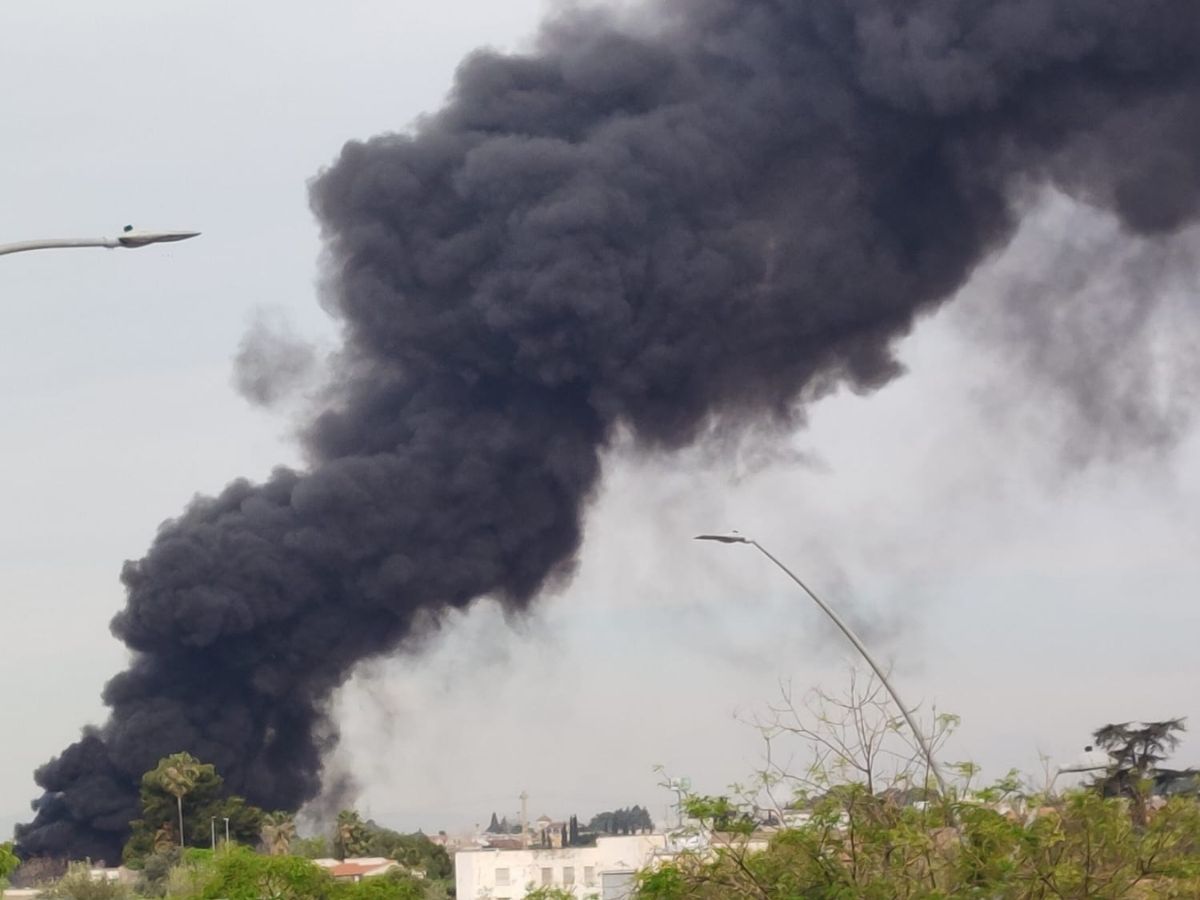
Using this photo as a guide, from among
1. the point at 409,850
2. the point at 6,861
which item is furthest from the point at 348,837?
the point at 6,861

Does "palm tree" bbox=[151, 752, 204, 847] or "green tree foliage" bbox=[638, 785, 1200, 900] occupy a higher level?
"palm tree" bbox=[151, 752, 204, 847]

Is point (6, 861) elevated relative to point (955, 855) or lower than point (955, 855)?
elevated

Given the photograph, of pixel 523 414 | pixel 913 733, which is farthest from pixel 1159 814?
pixel 523 414

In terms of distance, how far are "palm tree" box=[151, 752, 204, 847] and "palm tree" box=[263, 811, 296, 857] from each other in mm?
3117

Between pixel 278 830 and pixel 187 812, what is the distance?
319cm

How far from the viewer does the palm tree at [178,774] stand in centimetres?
6081

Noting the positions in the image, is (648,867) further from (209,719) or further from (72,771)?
(72,771)

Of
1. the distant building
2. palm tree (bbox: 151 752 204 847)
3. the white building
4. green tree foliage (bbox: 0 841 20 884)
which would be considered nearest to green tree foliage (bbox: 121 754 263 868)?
palm tree (bbox: 151 752 204 847)

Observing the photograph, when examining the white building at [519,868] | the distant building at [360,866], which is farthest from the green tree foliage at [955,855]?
the distant building at [360,866]

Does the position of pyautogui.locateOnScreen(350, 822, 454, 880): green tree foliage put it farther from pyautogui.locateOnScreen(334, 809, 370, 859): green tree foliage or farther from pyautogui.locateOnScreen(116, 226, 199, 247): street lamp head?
pyautogui.locateOnScreen(116, 226, 199, 247): street lamp head

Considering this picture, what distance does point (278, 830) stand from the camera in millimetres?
63250

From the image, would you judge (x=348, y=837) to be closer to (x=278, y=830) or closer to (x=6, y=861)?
(x=278, y=830)

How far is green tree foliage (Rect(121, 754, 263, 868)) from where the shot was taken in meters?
61.3

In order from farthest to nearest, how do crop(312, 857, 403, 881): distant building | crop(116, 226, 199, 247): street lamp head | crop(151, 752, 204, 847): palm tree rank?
crop(151, 752, 204, 847): palm tree < crop(312, 857, 403, 881): distant building < crop(116, 226, 199, 247): street lamp head
